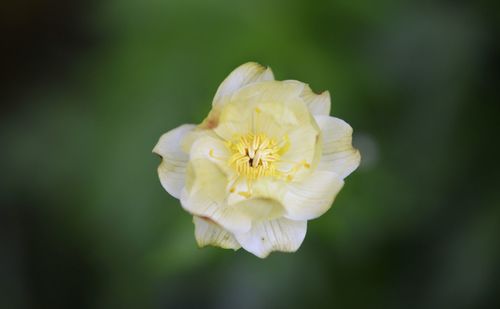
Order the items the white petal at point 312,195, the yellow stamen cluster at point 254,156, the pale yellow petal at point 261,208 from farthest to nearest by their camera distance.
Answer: the yellow stamen cluster at point 254,156 < the white petal at point 312,195 < the pale yellow petal at point 261,208

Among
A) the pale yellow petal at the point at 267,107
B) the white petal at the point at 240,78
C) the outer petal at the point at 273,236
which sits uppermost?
the white petal at the point at 240,78

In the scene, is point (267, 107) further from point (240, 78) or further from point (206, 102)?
point (206, 102)

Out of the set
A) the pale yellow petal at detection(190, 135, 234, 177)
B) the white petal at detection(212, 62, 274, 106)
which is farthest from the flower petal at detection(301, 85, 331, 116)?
the pale yellow petal at detection(190, 135, 234, 177)

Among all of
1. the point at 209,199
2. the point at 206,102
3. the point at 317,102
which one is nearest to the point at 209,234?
the point at 209,199

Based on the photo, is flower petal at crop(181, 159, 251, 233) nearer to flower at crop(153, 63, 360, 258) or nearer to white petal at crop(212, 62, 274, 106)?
flower at crop(153, 63, 360, 258)

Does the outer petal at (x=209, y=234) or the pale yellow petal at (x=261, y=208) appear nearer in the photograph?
the pale yellow petal at (x=261, y=208)

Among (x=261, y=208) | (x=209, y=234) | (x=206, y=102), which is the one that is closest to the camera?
(x=261, y=208)

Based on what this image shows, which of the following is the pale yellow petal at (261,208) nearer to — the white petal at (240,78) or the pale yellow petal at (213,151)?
the pale yellow petal at (213,151)

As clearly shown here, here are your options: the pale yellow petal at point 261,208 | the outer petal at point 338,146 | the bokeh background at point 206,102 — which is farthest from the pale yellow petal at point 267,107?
the bokeh background at point 206,102
